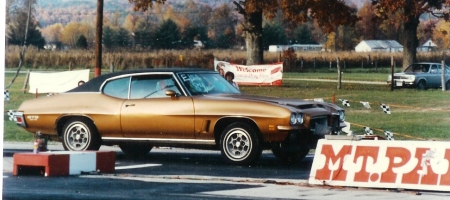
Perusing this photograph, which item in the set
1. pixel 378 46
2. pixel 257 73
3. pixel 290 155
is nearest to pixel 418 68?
pixel 378 46

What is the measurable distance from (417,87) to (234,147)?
3.89 metres

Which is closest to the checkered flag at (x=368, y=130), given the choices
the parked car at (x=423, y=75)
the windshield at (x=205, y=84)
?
the parked car at (x=423, y=75)

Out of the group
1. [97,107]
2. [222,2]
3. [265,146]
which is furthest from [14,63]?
[265,146]

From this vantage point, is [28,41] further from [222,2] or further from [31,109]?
[222,2]

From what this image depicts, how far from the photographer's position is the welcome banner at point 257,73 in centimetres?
1362

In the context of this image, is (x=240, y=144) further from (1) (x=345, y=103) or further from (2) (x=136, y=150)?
(1) (x=345, y=103)

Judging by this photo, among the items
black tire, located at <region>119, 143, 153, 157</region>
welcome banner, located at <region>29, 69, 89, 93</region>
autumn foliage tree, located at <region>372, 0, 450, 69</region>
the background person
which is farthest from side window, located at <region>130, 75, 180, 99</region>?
autumn foliage tree, located at <region>372, 0, 450, 69</region>

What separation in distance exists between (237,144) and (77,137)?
205cm

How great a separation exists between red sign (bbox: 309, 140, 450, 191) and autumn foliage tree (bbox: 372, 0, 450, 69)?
9.31 feet

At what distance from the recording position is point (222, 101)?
1141cm

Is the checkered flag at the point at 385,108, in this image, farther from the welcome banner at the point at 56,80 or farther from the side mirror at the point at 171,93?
Result: the welcome banner at the point at 56,80

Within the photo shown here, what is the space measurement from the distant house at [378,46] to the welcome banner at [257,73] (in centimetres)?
133

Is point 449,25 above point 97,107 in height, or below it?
above

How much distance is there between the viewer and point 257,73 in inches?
553
